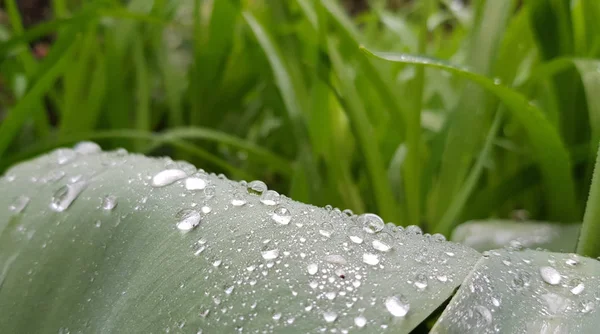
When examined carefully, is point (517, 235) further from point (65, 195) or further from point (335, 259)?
point (65, 195)

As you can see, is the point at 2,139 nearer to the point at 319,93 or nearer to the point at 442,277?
the point at 319,93

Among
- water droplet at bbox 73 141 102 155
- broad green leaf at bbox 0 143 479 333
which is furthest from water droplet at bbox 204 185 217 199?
water droplet at bbox 73 141 102 155

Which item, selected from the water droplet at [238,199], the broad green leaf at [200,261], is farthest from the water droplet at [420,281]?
the water droplet at [238,199]

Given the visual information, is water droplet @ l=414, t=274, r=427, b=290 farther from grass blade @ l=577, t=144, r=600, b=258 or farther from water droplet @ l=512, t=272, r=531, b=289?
grass blade @ l=577, t=144, r=600, b=258

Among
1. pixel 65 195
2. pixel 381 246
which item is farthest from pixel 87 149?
pixel 381 246

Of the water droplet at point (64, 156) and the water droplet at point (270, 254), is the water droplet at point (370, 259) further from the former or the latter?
the water droplet at point (64, 156)

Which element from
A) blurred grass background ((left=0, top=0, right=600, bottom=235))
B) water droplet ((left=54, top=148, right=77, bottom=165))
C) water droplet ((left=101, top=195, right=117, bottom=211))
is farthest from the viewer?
blurred grass background ((left=0, top=0, right=600, bottom=235))
